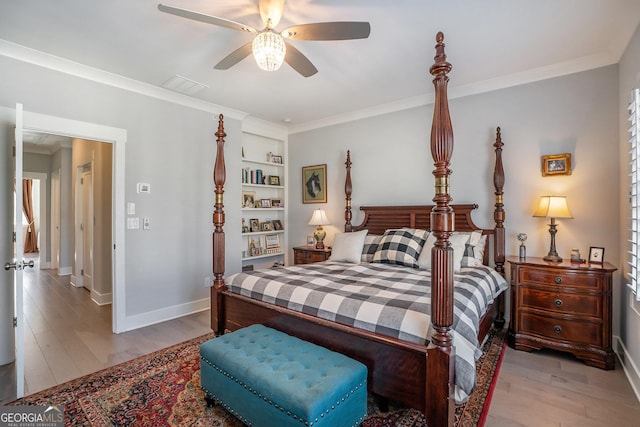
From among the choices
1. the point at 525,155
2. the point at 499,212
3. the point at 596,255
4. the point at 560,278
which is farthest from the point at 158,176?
the point at 596,255

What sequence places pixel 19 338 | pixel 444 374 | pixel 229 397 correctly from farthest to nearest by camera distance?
pixel 19 338, pixel 229 397, pixel 444 374

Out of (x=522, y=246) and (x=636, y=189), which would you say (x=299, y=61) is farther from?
(x=522, y=246)

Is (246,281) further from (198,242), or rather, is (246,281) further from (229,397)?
(198,242)

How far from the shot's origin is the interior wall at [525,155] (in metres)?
2.86

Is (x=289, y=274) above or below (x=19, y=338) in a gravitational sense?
above

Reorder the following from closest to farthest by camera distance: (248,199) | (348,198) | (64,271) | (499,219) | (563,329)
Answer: (563,329) → (499,219) → (348,198) → (248,199) → (64,271)

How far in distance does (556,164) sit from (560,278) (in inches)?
44.6

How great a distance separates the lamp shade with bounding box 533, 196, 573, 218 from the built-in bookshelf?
11.9 feet

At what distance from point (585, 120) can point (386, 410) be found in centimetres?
314

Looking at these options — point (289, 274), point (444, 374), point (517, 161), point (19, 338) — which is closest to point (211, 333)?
point (289, 274)

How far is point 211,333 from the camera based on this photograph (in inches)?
128

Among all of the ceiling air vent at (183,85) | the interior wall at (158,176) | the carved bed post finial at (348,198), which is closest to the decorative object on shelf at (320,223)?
the carved bed post finial at (348,198)

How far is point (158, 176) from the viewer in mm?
3637

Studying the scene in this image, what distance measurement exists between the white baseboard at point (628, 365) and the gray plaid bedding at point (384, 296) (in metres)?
0.93
